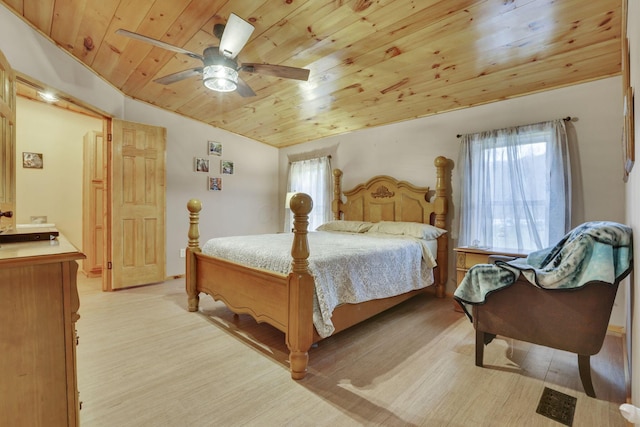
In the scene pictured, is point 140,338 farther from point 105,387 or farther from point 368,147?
point 368,147

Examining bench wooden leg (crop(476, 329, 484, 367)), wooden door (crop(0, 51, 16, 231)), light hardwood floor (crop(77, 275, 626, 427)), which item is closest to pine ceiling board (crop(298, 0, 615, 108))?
bench wooden leg (crop(476, 329, 484, 367))

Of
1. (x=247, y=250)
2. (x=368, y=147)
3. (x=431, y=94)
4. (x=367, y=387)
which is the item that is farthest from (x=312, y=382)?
A: (x=368, y=147)

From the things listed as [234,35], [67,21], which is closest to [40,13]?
[67,21]

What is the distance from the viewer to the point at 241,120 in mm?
4531

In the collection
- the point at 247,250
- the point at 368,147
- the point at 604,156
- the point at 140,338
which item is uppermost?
the point at 368,147

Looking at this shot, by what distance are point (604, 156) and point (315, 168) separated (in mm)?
3612

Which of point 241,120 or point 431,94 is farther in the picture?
point 241,120

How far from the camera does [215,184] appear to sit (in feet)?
15.9

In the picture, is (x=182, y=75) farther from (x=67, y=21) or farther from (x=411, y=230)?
(x=411, y=230)

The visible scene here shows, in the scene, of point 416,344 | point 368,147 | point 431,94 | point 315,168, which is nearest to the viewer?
point 416,344

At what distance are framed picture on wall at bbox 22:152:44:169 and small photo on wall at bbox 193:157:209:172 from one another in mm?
2099

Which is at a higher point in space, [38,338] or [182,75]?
[182,75]

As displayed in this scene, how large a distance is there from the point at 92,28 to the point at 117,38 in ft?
0.59

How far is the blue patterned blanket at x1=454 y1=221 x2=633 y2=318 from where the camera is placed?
1570 millimetres
